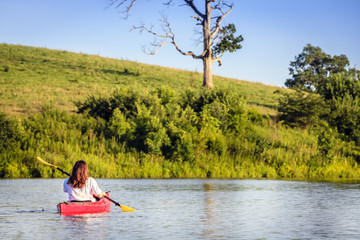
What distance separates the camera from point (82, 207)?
48.7ft

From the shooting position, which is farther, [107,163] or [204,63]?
[204,63]

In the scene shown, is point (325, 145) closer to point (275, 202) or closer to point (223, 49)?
point (275, 202)

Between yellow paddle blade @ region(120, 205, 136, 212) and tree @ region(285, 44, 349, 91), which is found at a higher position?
tree @ region(285, 44, 349, 91)

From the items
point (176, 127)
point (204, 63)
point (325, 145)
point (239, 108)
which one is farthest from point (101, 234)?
point (204, 63)

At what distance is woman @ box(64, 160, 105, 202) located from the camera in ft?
47.7

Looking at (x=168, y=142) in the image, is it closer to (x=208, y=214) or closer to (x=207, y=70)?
(x=208, y=214)

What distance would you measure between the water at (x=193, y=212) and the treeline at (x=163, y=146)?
3.25 meters

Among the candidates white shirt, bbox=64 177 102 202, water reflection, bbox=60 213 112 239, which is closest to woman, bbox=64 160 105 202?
white shirt, bbox=64 177 102 202

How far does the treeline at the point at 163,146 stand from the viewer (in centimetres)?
2716

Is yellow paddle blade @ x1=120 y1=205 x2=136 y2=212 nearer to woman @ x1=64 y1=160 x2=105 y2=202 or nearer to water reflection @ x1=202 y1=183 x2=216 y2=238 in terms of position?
woman @ x1=64 y1=160 x2=105 y2=202

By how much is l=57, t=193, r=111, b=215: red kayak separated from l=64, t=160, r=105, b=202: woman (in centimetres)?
23

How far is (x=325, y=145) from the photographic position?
99.7ft

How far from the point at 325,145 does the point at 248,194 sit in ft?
37.5

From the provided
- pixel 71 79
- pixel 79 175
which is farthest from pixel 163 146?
pixel 71 79
